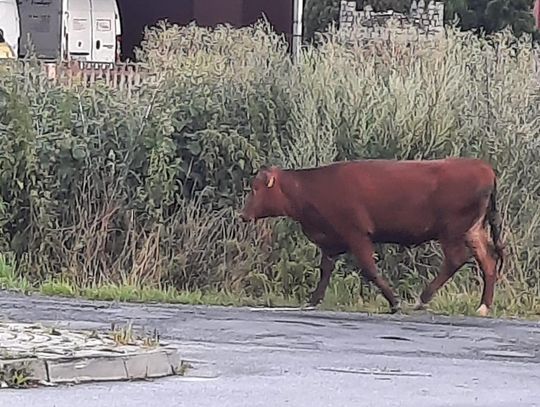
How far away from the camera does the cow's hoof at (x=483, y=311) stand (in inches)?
674

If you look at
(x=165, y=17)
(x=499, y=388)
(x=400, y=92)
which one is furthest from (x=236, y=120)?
(x=165, y=17)

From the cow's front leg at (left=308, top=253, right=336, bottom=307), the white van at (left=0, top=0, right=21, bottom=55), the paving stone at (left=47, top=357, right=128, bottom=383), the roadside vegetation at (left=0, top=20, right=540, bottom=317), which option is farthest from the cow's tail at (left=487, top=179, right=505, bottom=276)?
the white van at (left=0, top=0, right=21, bottom=55)

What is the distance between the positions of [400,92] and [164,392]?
29.0 feet

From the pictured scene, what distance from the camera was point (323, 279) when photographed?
57.1 feet

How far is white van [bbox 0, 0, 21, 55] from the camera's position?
28156mm

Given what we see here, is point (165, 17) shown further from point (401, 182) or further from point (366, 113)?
point (401, 182)

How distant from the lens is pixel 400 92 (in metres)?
19.1

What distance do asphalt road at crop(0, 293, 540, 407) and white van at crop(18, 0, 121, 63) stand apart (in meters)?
13.8

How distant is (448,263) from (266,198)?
2102mm

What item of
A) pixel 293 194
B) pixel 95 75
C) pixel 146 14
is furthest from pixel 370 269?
pixel 146 14

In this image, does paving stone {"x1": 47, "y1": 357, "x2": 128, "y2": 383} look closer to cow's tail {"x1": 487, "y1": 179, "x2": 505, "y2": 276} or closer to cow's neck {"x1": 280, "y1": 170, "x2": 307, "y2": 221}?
cow's neck {"x1": 280, "y1": 170, "x2": 307, "y2": 221}

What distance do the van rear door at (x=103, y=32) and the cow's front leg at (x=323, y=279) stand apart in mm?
14006

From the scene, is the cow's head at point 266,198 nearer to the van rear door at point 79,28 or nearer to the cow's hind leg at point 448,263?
the cow's hind leg at point 448,263

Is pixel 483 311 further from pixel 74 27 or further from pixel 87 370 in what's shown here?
pixel 74 27
